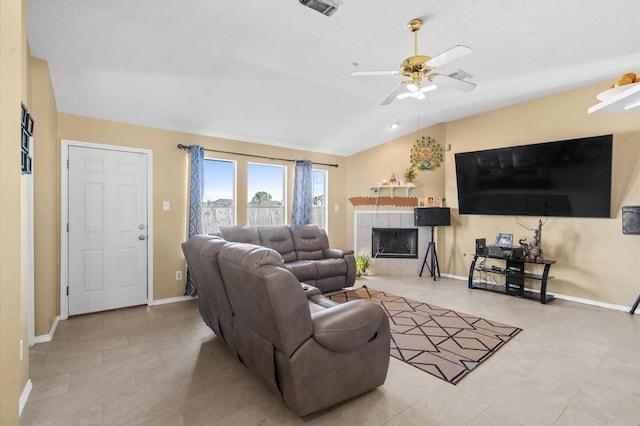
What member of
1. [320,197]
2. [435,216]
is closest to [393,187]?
[435,216]

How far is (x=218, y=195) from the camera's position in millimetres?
5023

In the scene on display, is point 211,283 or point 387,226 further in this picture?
point 387,226

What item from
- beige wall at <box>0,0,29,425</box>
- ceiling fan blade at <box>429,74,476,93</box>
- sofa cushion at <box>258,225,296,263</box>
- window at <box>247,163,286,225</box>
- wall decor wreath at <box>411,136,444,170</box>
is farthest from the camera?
wall decor wreath at <box>411,136,444,170</box>

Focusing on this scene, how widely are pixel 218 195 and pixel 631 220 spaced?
222 inches

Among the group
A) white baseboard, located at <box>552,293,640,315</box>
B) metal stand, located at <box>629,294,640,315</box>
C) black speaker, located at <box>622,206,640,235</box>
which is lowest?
white baseboard, located at <box>552,293,640,315</box>

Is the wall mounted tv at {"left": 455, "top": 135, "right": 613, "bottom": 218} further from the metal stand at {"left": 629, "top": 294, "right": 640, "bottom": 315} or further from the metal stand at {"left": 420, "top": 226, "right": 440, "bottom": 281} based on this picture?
the metal stand at {"left": 629, "top": 294, "right": 640, "bottom": 315}

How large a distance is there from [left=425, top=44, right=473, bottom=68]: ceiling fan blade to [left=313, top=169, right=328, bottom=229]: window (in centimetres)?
413

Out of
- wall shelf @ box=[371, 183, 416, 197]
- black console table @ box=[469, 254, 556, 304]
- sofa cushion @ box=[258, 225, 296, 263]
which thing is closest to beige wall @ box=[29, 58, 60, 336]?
sofa cushion @ box=[258, 225, 296, 263]

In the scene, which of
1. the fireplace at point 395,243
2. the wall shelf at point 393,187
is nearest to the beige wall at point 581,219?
the fireplace at point 395,243

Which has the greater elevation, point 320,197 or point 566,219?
point 320,197

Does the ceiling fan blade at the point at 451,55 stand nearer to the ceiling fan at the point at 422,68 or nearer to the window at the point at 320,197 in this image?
the ceiling fan at the point at 422,68

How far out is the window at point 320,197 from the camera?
6551mm

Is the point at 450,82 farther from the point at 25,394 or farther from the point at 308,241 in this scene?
the point at 25,394

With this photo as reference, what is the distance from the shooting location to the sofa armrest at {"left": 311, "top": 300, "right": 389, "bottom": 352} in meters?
1.79
